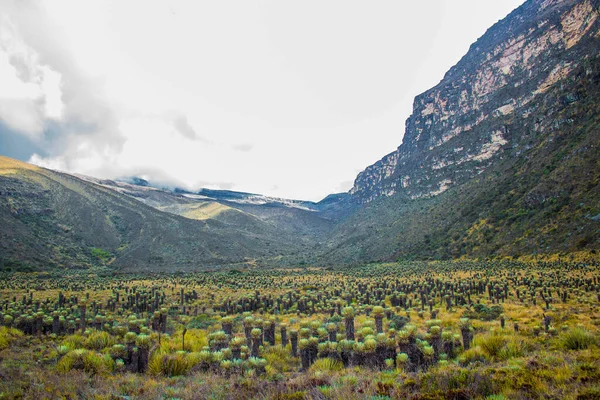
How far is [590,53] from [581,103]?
2365 centimetres

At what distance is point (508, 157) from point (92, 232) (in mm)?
135374

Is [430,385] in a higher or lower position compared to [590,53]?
lower

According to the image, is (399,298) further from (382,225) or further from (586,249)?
(382,225)

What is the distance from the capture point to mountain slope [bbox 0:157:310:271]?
82531 millimetres

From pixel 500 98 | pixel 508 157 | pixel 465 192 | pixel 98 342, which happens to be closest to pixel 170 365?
pixel 98 342

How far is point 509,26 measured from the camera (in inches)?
6127

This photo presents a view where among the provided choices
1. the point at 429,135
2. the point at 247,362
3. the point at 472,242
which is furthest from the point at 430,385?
the point at 429,135

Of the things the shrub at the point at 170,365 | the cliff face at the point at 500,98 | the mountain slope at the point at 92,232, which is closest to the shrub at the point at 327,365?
the shrub at the point at 170,365

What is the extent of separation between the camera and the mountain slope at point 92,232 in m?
82.5

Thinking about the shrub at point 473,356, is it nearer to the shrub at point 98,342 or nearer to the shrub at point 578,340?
the shrub at point 578,340

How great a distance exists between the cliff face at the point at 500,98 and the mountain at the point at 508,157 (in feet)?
1.50

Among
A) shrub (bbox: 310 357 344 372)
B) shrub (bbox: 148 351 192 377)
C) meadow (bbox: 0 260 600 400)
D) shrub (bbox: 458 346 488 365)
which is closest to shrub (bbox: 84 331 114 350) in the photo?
meadow (bbox: 0 260 600 400)

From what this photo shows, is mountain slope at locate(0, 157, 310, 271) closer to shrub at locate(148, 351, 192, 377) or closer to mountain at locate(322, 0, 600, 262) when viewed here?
mountain at locate(322, 0, 600, 262)

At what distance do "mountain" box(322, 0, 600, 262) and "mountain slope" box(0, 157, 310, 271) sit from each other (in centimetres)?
4799
